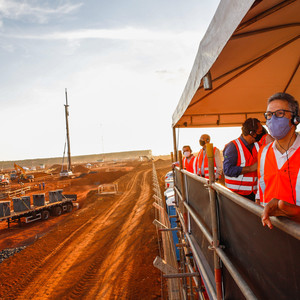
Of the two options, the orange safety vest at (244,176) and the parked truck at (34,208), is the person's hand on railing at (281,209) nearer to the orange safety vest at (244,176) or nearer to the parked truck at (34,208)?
the orange safety vest at (244,176)

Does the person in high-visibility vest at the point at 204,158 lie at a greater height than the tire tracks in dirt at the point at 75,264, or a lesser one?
greater

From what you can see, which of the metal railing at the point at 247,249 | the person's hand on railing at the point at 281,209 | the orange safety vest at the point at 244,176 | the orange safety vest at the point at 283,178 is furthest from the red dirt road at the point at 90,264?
the person's hand on railing at the point at 281,209

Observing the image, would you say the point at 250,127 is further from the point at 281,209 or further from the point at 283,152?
the point at 281,209

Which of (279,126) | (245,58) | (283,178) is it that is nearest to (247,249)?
(283,178)

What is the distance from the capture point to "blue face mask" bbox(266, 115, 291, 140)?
164 cm

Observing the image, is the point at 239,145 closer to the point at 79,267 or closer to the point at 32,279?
the point at 79,267

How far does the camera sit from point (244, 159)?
2943mm

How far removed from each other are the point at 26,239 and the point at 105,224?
4213 mm

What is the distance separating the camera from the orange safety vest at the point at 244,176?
2.88 meters

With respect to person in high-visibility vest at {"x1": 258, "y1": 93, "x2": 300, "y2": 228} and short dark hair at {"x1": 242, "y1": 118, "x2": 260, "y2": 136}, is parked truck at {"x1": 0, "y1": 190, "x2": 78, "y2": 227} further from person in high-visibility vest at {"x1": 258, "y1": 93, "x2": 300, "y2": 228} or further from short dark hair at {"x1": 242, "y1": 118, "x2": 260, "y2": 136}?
person in high-visibility vest at {"x1": 258, "y1": 93, "x2": 300, "y2": 228}

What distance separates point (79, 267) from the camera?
8.07 metres

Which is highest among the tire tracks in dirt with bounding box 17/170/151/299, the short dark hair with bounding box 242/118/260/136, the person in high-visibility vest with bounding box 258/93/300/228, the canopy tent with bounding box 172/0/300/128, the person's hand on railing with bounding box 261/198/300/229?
the canopy tent with bounding box 172/0/300/128

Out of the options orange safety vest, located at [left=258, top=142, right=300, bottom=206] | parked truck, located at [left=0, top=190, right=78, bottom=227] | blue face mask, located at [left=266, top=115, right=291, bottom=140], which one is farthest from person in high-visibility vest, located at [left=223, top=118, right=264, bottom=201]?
parked truck, located at [left=0, top=190, right=78, bottom=227]

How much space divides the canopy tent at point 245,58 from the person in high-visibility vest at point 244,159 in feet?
2.64
